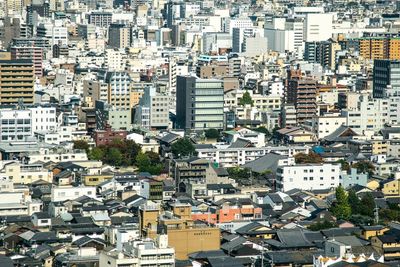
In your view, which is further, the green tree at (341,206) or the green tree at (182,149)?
the green tree at (182,149)

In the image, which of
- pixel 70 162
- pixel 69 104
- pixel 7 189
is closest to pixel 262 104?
pixel 69 104

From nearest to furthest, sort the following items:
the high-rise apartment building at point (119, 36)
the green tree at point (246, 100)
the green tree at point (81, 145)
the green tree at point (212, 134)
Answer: the green tree at point (81, 145) → the green tree at point (212, 134) → the green tree at point (246, 100) → the high-rise apartment building at point (119, 36)

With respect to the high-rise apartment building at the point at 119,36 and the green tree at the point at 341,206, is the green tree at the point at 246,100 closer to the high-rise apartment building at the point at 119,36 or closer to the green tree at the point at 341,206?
the green tree at the point at 341,206

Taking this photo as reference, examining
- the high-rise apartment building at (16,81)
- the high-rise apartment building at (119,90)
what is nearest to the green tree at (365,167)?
the high-rise apartment building at (119,90)

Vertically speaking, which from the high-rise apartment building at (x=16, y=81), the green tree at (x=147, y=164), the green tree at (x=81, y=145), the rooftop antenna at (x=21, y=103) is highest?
the high-rise apartment building at (x=16, y=81)

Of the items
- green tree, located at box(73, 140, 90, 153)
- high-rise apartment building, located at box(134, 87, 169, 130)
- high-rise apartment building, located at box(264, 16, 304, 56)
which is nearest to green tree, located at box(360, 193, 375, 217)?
green tree, located at box(73, 140, 90, 153)

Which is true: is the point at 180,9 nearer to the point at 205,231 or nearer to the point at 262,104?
the point at 262,104
